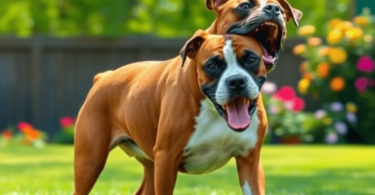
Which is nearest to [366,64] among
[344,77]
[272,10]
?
[344,77]

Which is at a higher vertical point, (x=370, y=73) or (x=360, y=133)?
(x=370, y=73)

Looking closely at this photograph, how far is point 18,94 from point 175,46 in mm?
3288

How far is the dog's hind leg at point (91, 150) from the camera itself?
19.1ft

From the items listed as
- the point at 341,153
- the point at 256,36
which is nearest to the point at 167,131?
the point at 256,36

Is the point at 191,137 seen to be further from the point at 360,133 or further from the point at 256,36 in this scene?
the point at 360,133

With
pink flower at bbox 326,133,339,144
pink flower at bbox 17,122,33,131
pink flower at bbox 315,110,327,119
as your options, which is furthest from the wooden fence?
pink flower at bbox 326,133,339,144

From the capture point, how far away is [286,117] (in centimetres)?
1509

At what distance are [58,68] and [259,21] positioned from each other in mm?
11748

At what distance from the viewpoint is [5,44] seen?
15914 millimetres

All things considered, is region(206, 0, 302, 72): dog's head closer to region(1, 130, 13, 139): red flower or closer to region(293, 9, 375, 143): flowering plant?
region(293, 9, 375, 143): flowering plant

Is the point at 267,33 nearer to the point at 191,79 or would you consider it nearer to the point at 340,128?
the point at 191,79

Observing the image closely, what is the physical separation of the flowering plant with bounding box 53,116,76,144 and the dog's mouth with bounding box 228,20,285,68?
10.5 meters

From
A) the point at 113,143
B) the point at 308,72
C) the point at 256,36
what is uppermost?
the point at 256,36

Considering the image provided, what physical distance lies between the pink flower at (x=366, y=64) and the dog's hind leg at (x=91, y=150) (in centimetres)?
988
